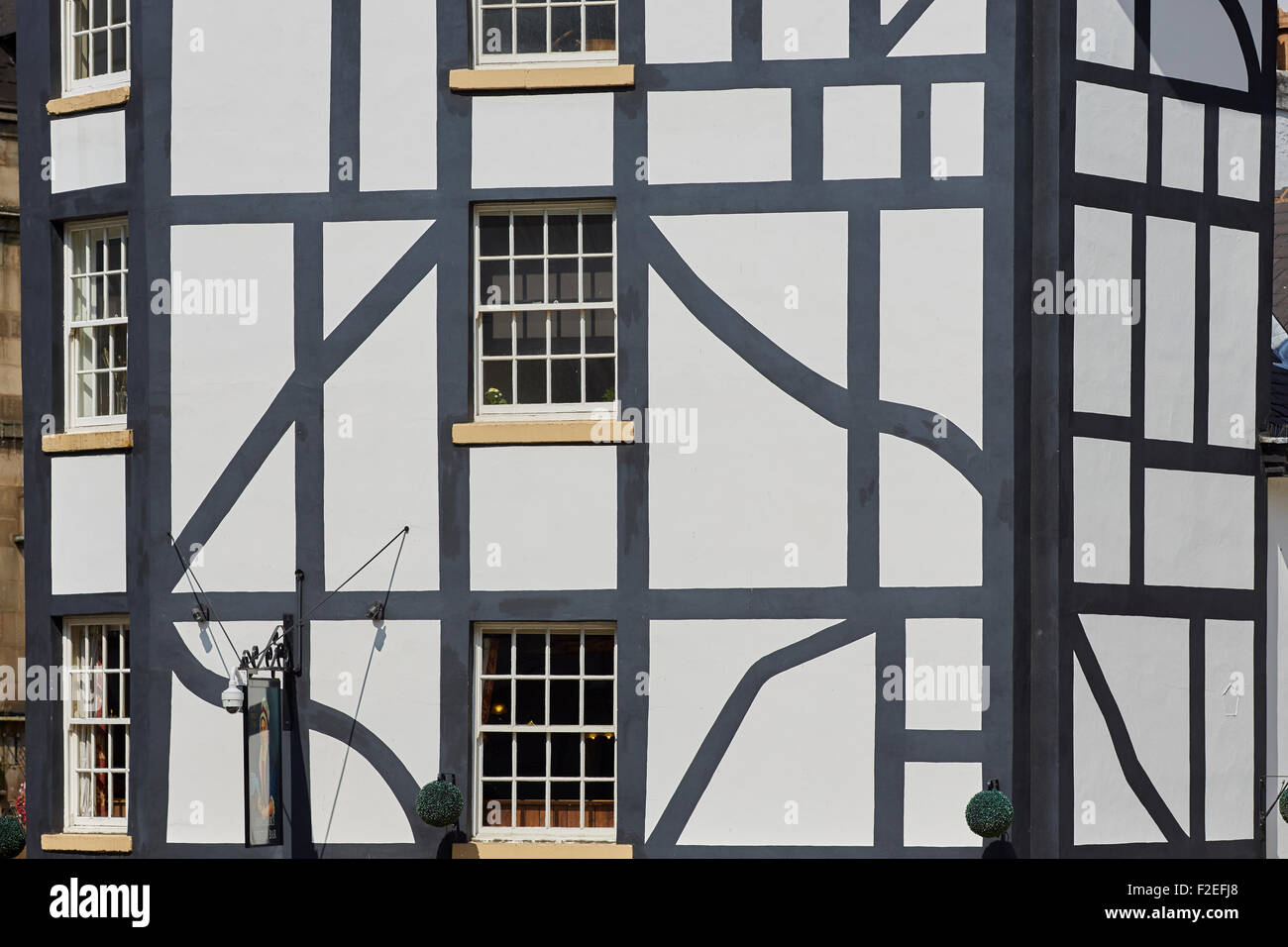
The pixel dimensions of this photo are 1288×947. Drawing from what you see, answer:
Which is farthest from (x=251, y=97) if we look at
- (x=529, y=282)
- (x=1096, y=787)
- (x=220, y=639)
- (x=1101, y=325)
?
(x=1096, y=787)

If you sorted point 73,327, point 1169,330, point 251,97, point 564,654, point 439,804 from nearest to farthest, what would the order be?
point 439,804 < point 564,654 < point 251,97 < point 1169,330 < point 73,327

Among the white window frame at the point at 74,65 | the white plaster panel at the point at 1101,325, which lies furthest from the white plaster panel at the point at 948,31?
the white window frame at the point at 74,65

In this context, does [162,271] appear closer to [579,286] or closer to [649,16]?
[579,286]

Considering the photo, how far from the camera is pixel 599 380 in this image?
1439 centimetres

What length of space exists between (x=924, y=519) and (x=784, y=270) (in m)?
2.25

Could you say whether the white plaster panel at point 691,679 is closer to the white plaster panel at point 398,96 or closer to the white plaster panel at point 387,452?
the white plaster panel at point 387,452

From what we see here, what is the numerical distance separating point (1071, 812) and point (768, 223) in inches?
204

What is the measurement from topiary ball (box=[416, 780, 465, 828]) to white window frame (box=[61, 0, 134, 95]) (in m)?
6.51

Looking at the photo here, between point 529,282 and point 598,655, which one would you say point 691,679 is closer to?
point 598,655

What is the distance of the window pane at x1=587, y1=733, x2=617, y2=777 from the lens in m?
14.2

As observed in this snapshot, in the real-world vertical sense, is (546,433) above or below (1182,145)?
below
